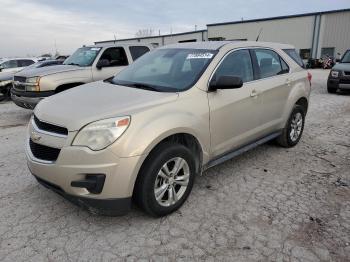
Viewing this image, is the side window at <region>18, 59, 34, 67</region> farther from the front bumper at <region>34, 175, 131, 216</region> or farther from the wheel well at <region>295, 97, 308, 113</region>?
the front bumper at <region>34, 175, 131, 216</region>

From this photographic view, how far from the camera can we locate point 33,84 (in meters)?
7.27

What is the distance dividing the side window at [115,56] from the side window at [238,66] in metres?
4.85

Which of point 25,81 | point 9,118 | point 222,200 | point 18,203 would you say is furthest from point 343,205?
point 9,118

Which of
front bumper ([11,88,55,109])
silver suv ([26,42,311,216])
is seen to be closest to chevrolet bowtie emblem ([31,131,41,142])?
silver suv ([26,42,311,216])

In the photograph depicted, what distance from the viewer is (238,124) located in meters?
3.99

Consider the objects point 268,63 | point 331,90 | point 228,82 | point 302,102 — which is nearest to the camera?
point 228,82

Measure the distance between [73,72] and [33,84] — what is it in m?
0.93

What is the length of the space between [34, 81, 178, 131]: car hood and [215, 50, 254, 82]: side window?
2.87 feet

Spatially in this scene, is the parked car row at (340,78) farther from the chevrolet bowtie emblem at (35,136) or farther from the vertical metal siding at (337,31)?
the vertical metal siding at (337,31)

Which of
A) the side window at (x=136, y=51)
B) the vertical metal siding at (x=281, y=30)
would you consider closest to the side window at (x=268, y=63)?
the side window at (x=136, y=51)

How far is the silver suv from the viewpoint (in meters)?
2.80

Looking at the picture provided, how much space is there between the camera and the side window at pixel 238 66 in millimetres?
3895

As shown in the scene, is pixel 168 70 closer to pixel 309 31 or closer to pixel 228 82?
pixel 228 82

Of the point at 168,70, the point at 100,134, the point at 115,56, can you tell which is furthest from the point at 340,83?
the point at 100,134
